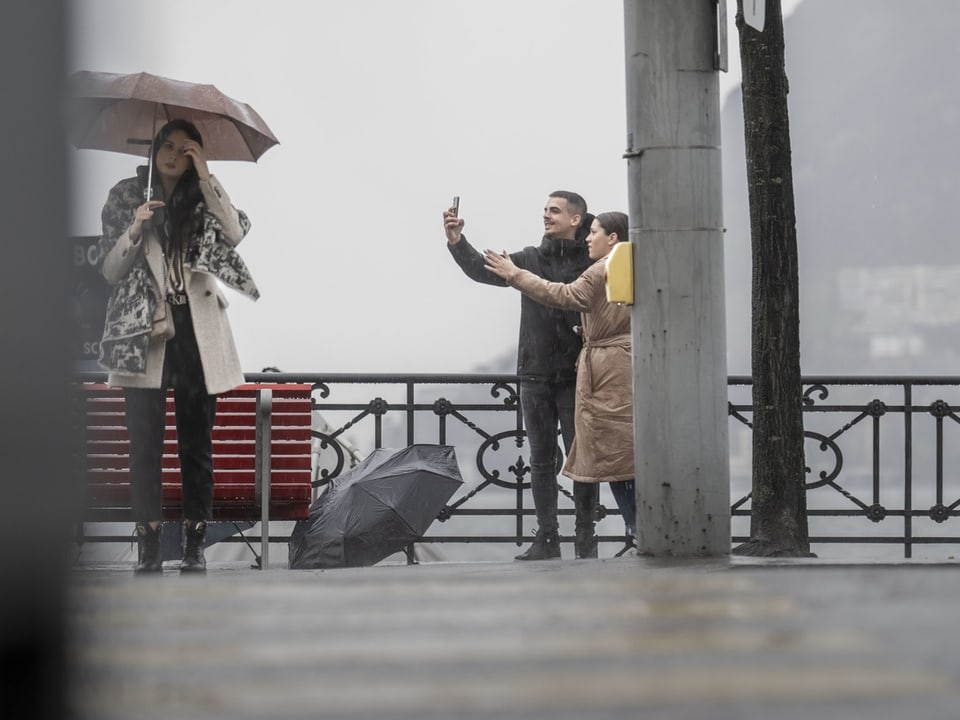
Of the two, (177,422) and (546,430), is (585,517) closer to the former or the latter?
(546,430)

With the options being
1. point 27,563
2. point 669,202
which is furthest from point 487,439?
point 27,563

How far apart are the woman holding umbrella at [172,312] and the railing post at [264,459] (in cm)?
50

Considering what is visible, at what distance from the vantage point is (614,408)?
7051mm

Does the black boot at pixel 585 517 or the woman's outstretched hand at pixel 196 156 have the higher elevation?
the woman's outstretched hand at pixel 196 156

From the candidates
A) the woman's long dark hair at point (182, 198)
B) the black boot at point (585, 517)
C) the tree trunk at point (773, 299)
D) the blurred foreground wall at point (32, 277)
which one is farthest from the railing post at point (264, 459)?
the blurred foreground wall at point (32, 277)

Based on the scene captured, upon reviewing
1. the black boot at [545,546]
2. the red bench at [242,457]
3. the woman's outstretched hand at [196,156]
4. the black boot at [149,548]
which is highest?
the woman's outstretched hand at [196,156]

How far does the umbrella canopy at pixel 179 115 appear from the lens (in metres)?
6.46

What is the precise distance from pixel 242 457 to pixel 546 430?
5.31ft

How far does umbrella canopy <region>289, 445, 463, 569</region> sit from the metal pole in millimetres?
1511

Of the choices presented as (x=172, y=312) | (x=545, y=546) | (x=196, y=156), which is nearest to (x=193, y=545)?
(x=172, y=312)

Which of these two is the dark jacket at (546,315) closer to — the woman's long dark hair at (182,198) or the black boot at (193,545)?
the woman's long dark hair at (182,198)

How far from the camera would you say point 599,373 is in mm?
7109

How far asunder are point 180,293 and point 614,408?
7.40 ft

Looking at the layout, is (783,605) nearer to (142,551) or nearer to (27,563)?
(27,563)
